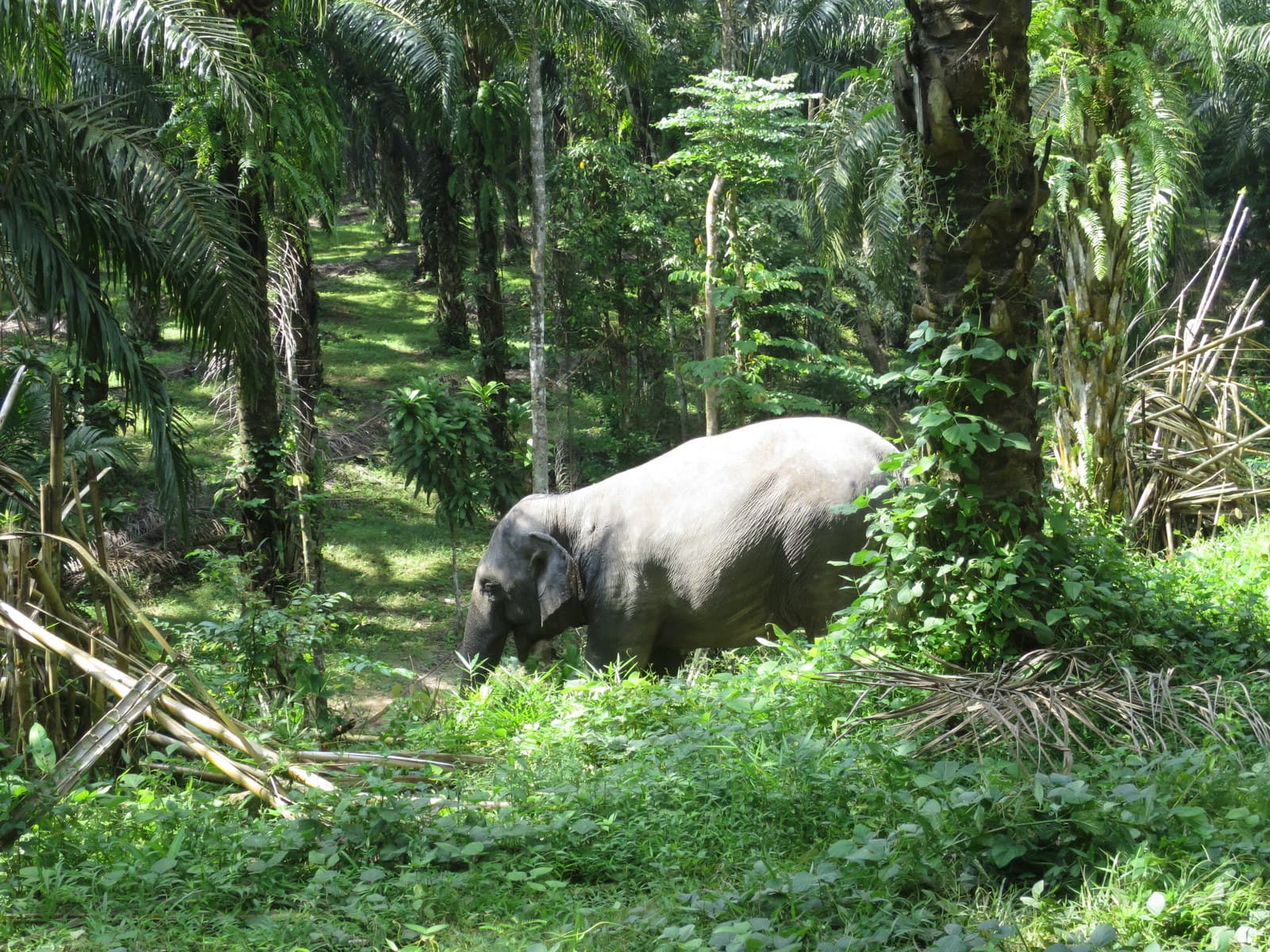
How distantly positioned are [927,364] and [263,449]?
623cm

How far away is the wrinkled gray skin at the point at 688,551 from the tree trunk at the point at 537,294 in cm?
624

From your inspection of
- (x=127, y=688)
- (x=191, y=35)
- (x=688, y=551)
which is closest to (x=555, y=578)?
(x=688, y=551)

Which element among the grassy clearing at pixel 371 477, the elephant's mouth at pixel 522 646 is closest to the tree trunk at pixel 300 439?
Answer: the grassy clearing at pixel 371 477

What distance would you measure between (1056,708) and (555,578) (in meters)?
5.04

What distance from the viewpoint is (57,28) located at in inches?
364

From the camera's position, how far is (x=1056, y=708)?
187 inches

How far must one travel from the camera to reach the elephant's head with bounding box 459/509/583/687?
9211mm

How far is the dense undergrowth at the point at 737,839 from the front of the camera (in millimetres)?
3535

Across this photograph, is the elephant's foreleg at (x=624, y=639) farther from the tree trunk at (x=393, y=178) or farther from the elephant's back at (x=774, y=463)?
the tree trunk at (x=393, y=178)

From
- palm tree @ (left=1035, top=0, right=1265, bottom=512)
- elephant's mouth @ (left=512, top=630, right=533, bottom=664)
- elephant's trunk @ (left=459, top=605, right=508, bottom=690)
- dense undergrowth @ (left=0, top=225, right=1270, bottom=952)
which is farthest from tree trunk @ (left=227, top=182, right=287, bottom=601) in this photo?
palm tree @ (left=1035, top=0, right=1265, bottom=512)

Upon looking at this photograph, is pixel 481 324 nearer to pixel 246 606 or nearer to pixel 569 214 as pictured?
pixel 569 214

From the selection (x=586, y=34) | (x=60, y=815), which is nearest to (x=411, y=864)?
(x=60, y=815)

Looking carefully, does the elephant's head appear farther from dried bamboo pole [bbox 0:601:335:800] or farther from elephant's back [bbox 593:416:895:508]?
dried bamboo pole [bbox 0:601:335:800]

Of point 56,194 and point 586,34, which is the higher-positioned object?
point 586,34
